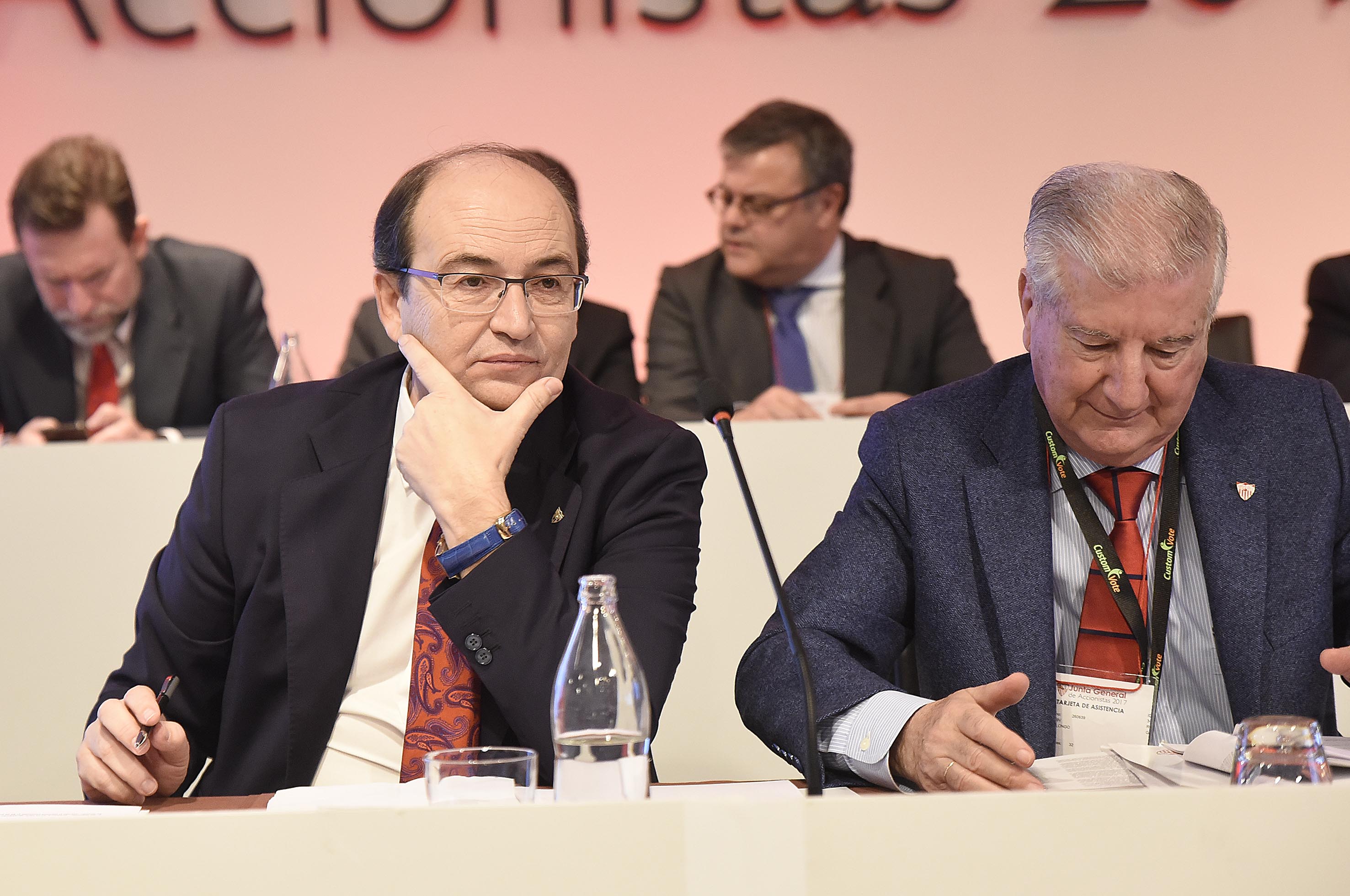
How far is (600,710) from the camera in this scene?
4.12 ft

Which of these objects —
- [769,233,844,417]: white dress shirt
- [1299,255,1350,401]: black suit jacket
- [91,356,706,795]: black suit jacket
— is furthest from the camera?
[769,233,844,417]: white dress shirt

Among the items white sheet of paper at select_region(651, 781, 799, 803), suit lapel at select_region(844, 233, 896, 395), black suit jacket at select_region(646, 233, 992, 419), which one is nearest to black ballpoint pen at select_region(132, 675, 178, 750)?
white sheet of paper at select_region(651, 781, 799, 803)

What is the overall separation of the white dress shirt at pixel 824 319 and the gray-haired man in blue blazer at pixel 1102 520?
7.74 feet

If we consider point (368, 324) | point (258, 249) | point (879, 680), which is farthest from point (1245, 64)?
point (879, 680)

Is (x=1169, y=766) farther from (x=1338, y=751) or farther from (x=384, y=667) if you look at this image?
(x=384, y=667)

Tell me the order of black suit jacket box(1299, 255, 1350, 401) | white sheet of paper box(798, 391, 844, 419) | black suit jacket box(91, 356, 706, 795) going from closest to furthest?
black suit jacket box(91, 356, 706, 795) → white sheet of paper box(798, 391, 844, 419) → black suit jacket box(1299, 255, 1350, 401)

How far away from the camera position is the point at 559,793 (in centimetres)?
117

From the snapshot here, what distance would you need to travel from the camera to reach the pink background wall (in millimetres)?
5418

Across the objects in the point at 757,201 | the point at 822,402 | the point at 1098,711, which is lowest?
the point at 1098,711

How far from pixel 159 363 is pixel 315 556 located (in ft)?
8.23

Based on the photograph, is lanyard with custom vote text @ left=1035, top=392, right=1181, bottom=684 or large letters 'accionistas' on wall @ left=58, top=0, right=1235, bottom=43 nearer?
lanyard with custom vote text @ left=1035, top=392, right=1181, bottom=684

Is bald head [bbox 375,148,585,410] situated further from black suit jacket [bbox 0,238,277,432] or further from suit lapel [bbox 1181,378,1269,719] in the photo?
black suit jacket [bbox 0,238,277,432]

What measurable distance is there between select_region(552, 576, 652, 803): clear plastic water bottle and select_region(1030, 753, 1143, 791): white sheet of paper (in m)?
0.41

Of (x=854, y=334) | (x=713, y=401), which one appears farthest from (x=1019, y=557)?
(x=854, y=334)
